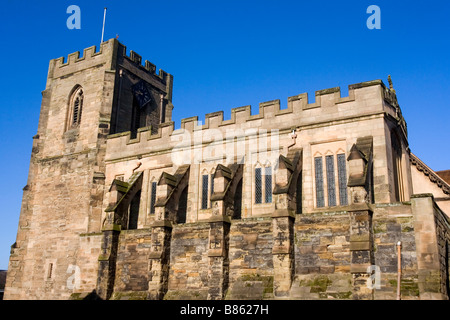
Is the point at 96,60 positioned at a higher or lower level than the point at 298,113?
higher

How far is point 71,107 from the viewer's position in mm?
29266

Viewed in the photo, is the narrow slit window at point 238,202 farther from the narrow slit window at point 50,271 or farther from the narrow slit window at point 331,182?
the narrow slit window at point 50,271

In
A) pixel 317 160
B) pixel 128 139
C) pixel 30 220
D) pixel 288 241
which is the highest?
pixel 128 139

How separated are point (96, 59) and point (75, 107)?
3.27 metres

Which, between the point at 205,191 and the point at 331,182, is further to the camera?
the point at 205,191

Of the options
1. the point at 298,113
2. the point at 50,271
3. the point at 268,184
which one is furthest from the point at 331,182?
the point at 50,271

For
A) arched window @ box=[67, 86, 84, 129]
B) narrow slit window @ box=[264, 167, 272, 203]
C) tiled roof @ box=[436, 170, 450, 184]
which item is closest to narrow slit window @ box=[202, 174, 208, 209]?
narrow slit window @ box=[264, 167, 272, 203]

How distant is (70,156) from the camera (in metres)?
27.6

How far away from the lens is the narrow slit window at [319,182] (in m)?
20.5

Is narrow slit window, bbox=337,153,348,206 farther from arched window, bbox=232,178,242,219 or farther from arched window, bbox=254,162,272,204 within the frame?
arched window, bbox=232,178,242,219

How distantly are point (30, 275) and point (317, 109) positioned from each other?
60.5ft

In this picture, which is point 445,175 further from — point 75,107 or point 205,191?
point 75,107
